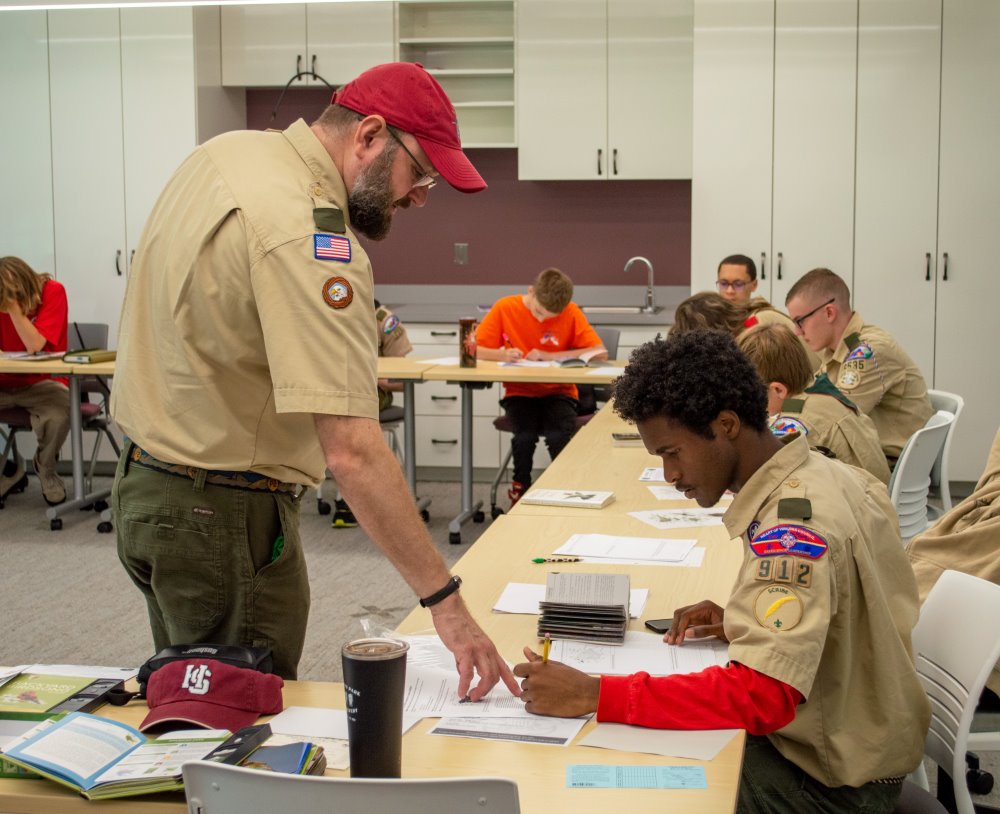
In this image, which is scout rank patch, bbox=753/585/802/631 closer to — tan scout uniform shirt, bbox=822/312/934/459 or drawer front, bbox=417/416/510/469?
tan scout uniform shirt, bbox=822/312/934/459

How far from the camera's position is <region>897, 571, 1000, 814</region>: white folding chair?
6.12 ft

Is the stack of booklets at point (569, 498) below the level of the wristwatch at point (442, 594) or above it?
below

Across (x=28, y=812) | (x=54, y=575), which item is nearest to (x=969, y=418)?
(x=54, y=575)

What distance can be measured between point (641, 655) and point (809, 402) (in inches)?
63.1

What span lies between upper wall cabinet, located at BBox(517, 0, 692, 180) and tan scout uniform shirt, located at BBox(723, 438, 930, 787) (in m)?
5.46

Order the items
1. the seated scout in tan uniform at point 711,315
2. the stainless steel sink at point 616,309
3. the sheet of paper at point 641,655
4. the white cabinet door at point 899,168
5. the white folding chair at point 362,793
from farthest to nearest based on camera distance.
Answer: the stainless steel sink at point 616,309 < the white cabinet door at point 899,168 < the seated scout in tan uniform at point 711,315 < the sheet of paper at point 641,655 < the white folding chair at point 362,793

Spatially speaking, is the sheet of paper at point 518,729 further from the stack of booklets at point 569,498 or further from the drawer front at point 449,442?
the drawer front at point 449,442

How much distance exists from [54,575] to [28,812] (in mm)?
3884

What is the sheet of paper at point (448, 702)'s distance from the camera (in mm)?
1583

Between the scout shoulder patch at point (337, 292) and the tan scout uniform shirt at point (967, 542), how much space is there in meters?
1.62

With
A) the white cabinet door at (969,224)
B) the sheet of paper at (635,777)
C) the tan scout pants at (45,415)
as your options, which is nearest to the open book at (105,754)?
the sheet of paper at (635,777)

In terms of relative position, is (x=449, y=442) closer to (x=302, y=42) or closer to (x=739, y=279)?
(x=739, y=279)

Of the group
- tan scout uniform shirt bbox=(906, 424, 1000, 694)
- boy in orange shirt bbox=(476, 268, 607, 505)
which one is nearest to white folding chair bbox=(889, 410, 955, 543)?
tan scout uniform shirt bbox=(906, 424, 1000, 694)

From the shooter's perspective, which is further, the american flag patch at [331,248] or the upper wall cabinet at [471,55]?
the upper wall cabinet at [471,55]
